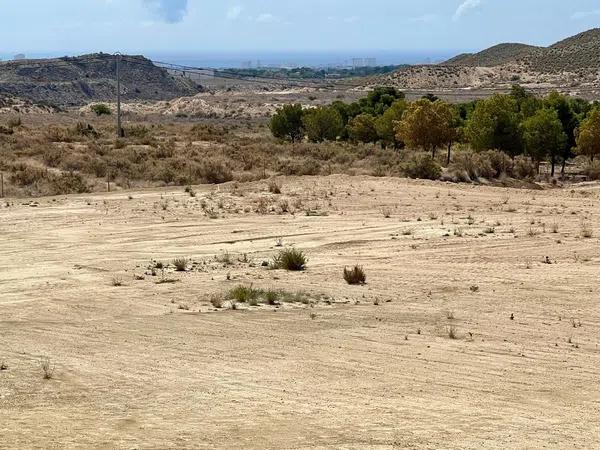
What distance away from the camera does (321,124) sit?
59.1 metres

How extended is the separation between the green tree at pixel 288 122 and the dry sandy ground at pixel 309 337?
37.1m

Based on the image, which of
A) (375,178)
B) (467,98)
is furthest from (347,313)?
(467,98)

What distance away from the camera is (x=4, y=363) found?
11938 millimetres

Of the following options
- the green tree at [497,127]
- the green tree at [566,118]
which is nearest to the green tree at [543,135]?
the green tree at [497,127]

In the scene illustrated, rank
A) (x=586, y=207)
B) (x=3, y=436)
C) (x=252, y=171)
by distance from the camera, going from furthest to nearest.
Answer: (x=252, y=171), (x=586, y=207), (x=3, y=436)

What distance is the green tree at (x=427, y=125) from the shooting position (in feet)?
149

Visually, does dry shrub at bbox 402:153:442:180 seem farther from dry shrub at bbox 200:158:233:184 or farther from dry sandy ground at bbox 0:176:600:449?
dry sandy ground at bbox 0:176:600:449

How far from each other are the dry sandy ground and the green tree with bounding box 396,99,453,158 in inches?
787

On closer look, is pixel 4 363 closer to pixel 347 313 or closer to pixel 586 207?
pixel 347 313

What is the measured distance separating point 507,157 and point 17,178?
24.4 meters

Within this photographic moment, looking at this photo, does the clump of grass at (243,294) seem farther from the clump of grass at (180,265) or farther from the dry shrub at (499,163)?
the dry shrub at (499,163)

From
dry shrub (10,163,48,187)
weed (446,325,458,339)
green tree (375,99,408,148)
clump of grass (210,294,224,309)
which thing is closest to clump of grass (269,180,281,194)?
dry shrub (10,163,48,187)

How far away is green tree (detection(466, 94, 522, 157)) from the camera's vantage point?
1807 inches

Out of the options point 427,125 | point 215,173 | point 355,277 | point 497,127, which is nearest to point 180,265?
point 355,277
